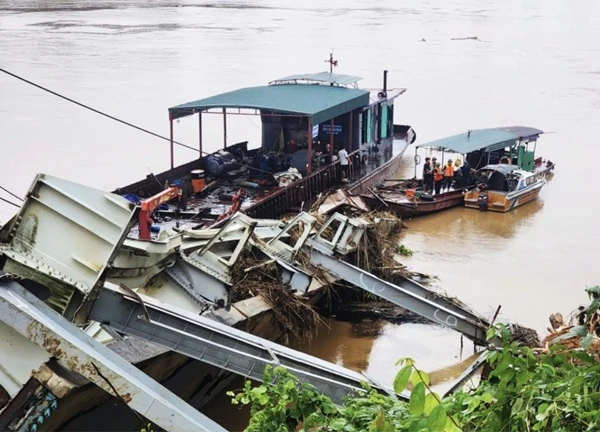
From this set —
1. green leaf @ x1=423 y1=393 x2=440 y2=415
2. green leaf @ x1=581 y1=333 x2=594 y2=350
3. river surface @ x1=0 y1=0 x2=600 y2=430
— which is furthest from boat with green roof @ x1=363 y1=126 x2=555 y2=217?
green leaf @ x1=423 y1=393 x2=440 y2=415

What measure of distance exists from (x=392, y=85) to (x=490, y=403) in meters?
45.0

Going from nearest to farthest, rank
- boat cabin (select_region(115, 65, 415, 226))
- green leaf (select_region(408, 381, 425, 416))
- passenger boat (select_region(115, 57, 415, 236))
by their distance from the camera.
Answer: green leaf (select_region(408, 381, 425, 416)), passenger boat (select_region(115, 57, 415, 236)), boat cabin (select_region(115, 65, 415, 226))

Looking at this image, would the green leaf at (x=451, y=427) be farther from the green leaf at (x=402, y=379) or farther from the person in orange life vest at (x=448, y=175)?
the person in orange life vest at (x=448, y=175)

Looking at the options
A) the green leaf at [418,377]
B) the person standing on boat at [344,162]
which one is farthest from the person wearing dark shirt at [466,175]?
the green leaf at [418,377]

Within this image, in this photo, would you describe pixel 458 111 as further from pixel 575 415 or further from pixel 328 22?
pixel 328 22

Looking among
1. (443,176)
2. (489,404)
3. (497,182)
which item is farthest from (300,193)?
(489,404)

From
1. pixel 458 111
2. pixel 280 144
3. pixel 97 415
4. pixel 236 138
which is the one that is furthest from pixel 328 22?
pixel 97 415

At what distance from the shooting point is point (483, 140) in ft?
82.9

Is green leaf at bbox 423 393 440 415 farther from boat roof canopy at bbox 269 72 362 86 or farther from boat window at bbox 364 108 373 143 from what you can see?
boat window at bbox 364 108 373 143

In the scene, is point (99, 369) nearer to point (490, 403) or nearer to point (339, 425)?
point (339, 425)

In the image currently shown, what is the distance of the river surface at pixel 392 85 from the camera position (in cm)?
1855

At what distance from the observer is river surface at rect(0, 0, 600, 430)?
18.5 m

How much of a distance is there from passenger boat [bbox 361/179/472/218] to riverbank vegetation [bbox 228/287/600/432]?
54.5 ft

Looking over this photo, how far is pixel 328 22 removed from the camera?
90.0 m
